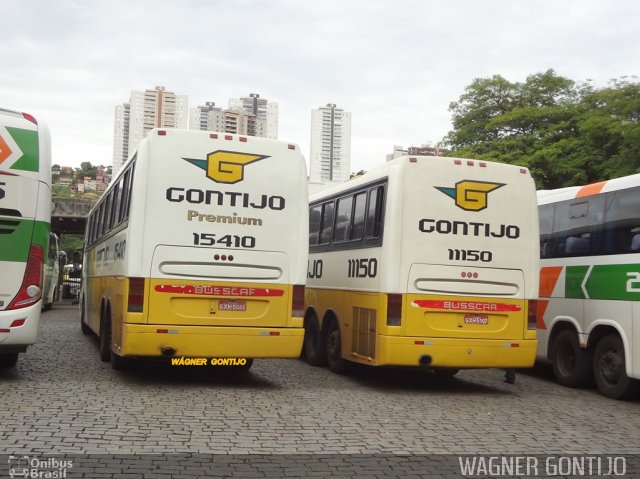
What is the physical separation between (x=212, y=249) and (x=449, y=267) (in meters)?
3.20

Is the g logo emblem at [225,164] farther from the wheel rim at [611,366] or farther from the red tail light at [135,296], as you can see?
the wheel rim at [611,366]

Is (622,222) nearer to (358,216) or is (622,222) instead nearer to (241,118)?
(358,216)

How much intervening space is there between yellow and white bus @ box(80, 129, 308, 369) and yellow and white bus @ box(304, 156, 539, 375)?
1.17 metres

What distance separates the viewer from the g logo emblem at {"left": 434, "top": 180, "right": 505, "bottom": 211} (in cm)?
1112

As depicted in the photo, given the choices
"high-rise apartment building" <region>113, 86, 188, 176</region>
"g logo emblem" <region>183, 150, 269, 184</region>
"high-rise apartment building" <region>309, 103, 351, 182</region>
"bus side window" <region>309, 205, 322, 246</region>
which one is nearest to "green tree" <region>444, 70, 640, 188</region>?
"bus side window" <region>309, 205, 322, 246</region>

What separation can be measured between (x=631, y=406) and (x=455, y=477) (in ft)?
17.9

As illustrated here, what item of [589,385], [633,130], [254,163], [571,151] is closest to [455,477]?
[254,163]

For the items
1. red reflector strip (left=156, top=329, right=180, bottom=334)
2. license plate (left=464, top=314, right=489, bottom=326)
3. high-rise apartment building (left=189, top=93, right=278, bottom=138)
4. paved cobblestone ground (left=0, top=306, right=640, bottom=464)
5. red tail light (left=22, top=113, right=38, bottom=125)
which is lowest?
paved cobblestone ground (left=0, top=306, right=640, bottom=464)

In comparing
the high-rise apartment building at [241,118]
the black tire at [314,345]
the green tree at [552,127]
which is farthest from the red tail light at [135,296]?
the high-rise apartment building at [241,118]

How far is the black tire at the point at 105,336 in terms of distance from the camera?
12.1 meters

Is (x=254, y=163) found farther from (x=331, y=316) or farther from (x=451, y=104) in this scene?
(x=451, y=104)

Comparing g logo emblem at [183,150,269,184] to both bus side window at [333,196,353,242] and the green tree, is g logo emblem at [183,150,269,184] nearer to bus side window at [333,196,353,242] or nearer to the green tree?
bus side window at [333,196,353,242]

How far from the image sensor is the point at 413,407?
31.6 ft

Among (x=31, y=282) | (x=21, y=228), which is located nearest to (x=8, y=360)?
(x=31, y=282)
